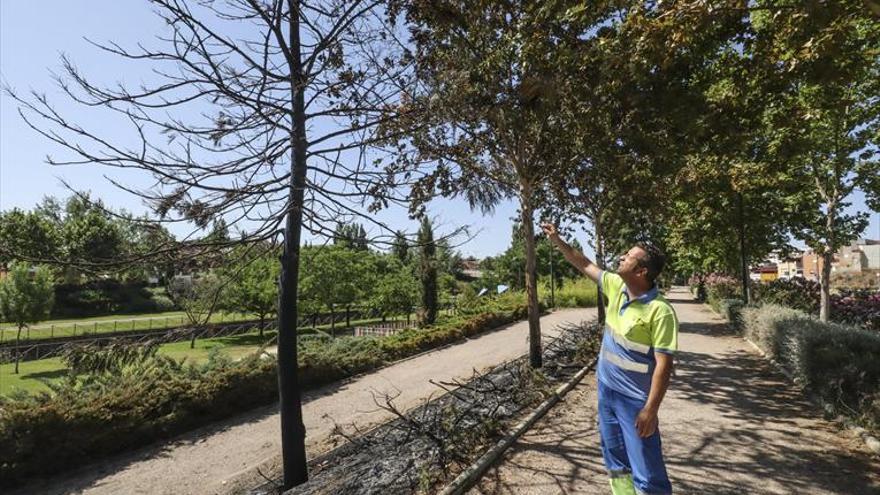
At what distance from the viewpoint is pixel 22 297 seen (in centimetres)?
2095

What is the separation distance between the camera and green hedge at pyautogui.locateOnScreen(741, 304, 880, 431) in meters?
5.59

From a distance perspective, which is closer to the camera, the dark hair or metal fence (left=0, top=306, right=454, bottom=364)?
the dark hair

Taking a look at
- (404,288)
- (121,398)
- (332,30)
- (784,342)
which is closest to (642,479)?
(332,30)

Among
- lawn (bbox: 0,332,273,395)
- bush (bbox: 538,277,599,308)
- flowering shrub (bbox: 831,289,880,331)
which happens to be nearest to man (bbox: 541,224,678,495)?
lawn (bbox: 0,332,273,395)

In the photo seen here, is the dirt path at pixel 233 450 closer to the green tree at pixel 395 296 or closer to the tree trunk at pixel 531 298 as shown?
the tree trunk at pixel 531 298

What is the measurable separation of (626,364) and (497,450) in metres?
2.25

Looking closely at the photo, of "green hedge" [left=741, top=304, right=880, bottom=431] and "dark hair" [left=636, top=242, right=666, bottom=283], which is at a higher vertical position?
"dark hair" [left=636, top=242, right=666, bottom=283]

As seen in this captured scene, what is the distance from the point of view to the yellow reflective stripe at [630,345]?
9.98ft

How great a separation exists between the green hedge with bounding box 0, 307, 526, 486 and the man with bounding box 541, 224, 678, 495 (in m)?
Result: 8.97

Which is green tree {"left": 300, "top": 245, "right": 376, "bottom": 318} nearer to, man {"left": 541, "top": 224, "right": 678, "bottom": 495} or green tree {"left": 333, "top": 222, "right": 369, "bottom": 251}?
green tree {"left": 333, "top": 222, "right": 369, "bottom": 251}

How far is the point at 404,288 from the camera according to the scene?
28344 mm

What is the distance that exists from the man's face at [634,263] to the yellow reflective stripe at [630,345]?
468mm

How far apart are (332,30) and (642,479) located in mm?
4983

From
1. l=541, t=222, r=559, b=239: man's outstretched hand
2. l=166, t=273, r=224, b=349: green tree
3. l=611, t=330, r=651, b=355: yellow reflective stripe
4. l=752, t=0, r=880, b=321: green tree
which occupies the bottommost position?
l=611, t=330, r=651, b=355: yellow reflective stripe
